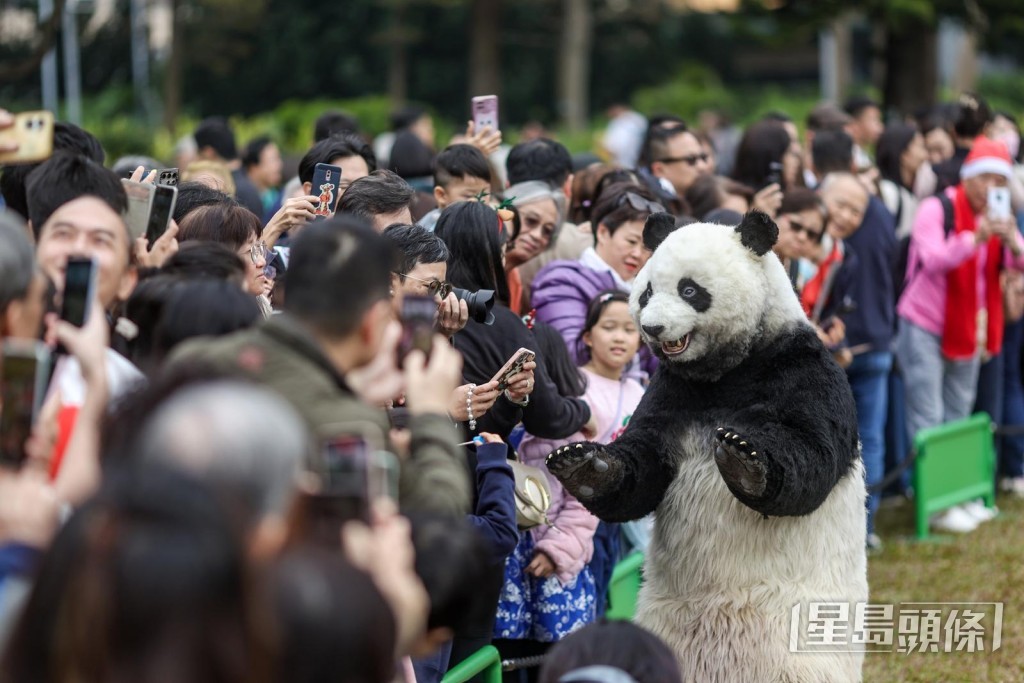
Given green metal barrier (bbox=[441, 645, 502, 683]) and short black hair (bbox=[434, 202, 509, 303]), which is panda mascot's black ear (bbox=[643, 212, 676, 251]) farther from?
green metal barrier (bbox=[441, 645, 502, 683])

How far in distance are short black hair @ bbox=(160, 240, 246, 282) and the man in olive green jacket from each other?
25.6 inches

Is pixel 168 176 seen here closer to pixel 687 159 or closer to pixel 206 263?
pixel 206 263

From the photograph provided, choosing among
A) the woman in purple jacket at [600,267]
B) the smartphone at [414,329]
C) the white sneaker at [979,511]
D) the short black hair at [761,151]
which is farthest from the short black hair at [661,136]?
the smartphone at [414,329]

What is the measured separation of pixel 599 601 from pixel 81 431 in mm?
3215

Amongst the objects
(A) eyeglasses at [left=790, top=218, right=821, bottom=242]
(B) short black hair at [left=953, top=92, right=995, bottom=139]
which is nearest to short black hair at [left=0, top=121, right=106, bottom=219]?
(A) eyeglasses at [left=790, top=218, right=821, bottom=242]

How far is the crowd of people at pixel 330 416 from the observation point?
6.70 ft

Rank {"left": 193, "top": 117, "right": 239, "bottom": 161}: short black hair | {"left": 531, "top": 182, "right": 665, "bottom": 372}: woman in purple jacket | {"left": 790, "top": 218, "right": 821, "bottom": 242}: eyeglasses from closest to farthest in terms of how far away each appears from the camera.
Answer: {"left": 531, "top": 182, "right": 665, "bottom": 372}: woman in purple jacket < {"left": 790, "top": 218, "right": 821, "bottom": 242}: eyeglasses < {"left": 193, "top": 117, "right": 239, "bottom": 161}: short black hair

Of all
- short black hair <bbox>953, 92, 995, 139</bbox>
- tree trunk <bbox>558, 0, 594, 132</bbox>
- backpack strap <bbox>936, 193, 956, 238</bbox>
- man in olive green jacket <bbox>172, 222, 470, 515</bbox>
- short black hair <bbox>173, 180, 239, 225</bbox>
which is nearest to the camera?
man in olive green jacket <bbox>172, 222, 470, 515</bbox>

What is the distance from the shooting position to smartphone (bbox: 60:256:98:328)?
295 centimetres

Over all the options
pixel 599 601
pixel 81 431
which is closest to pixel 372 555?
pixel 81 431

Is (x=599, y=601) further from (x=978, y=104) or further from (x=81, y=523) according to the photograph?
(x=978, y=104)

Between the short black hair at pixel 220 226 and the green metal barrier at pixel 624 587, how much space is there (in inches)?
82.8

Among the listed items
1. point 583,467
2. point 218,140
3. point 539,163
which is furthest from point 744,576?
point 218,140

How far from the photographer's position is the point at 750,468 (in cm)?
401
